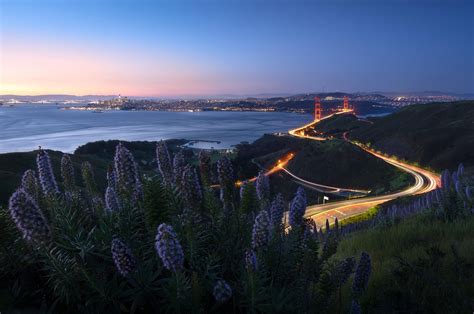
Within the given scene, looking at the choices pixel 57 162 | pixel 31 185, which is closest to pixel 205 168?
pixel 31 185

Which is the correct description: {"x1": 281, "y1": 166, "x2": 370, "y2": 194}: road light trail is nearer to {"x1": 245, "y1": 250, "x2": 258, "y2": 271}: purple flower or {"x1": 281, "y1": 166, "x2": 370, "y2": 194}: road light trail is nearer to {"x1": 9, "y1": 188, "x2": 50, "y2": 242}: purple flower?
{"x1": 245, "y1": 250, "x2": 258, "y2": 271}: purple flower

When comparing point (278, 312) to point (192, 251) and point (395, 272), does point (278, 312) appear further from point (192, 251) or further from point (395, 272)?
point (395, 272)

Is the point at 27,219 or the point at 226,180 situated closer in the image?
the point at 27,219

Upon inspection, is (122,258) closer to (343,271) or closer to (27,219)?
(27,219)

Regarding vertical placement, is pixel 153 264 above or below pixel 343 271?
above

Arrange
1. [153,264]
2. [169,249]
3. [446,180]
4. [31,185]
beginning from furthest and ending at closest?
[446,180] → [31,185] → [153,264] → [169,249]

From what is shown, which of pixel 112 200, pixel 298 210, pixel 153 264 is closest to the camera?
pixel 153 264

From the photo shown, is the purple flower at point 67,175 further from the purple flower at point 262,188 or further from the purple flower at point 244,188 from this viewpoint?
the purple flower at point 262,188
